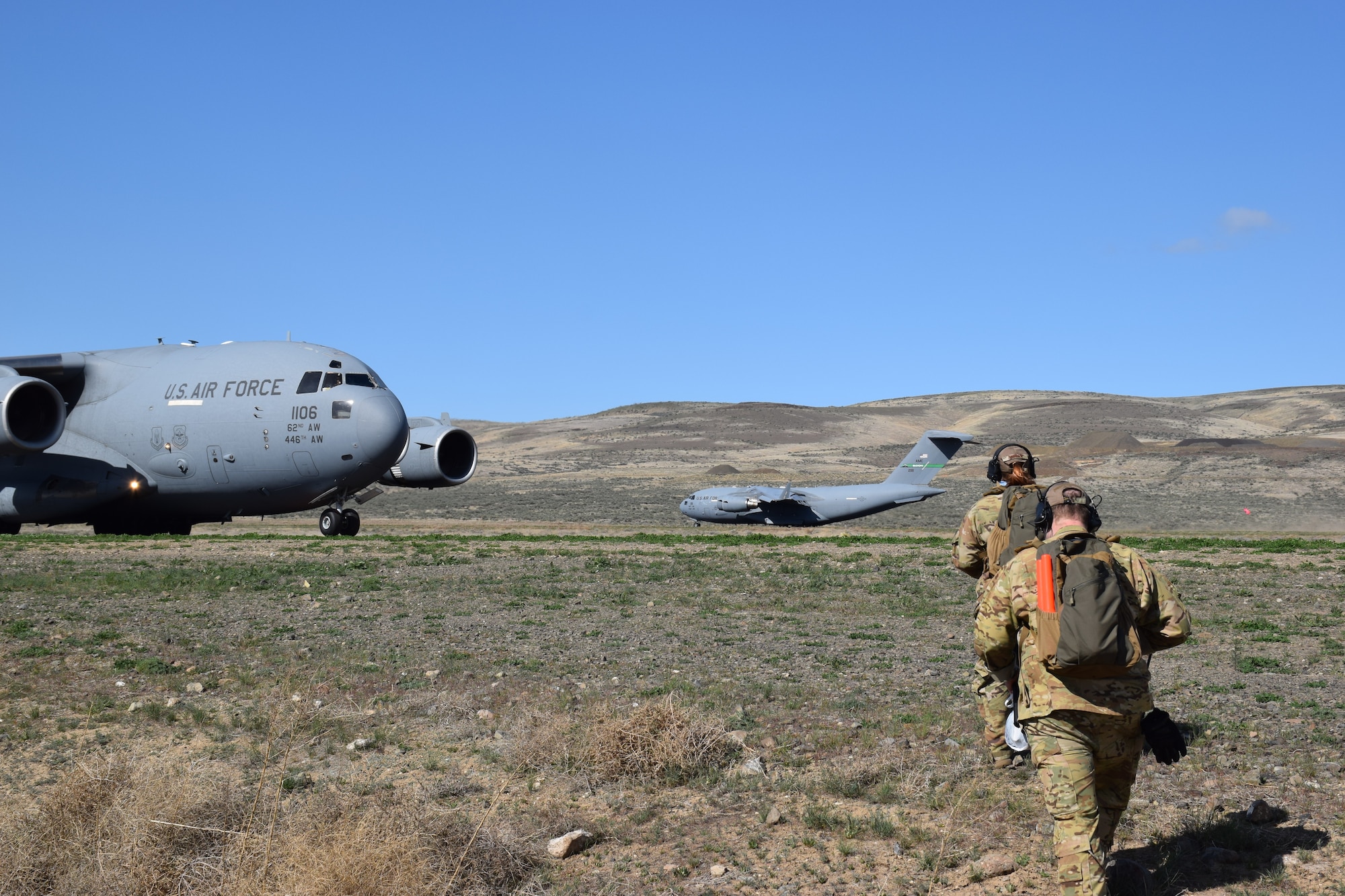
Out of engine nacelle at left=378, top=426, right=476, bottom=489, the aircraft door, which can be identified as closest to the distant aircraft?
engine nacelle at left=378, top=426, right=476, bottom=489

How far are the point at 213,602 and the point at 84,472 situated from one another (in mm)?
14533

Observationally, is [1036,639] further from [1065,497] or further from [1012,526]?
[1012,526]

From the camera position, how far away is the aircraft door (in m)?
27.8

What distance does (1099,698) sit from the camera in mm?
5758

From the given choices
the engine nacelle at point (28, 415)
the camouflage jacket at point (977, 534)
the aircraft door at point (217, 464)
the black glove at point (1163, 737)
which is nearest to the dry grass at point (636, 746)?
the camouflage jacket at point (977, 534)

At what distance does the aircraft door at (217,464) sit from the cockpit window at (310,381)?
8.76 feet

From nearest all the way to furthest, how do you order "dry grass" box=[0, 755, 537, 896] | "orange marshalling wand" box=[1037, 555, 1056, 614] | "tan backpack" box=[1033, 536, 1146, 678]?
"tan backpack" box=[1033, 536, 1146, 678], "orange marshalling wand" box=[1037, 555, 1056, 614], "dry grass" box=[0, 755, 537, 896]

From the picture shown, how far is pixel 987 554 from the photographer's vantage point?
8.50m

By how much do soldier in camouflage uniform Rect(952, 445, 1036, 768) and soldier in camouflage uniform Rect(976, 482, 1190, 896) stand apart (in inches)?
82.3

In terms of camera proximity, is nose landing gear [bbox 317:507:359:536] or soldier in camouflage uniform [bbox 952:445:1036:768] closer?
soldier in camouflage uniform [bbox 952:445:1036:768]

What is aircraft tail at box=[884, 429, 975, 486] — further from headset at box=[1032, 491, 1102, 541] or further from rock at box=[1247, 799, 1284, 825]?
headset at box=[1032, 491, 1102, 541]

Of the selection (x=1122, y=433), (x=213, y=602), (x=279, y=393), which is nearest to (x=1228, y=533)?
(x=279, y=393)

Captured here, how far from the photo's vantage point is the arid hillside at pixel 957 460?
5766cm

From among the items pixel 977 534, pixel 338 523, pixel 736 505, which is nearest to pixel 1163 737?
pixel 977 534
